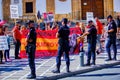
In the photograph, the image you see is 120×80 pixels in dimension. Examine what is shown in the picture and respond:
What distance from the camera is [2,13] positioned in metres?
45.0

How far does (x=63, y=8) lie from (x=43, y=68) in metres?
25.3

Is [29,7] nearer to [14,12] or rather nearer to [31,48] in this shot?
[14,12]

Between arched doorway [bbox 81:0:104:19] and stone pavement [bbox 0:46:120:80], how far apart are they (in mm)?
23097

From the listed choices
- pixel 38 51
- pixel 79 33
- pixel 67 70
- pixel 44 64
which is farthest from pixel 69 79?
pixel 79 33

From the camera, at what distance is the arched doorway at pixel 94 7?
1770 inches

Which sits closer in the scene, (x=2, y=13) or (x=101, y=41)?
(x=101, y=41)

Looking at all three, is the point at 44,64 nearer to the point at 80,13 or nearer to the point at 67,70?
the point at 67,70

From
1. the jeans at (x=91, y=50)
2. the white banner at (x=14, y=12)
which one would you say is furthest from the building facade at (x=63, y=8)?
the jeans at (x=91, y=50)

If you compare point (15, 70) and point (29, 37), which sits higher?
point (29, 37)

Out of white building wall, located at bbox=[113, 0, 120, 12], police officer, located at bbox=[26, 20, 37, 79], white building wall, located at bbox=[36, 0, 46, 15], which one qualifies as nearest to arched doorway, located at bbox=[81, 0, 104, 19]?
white building wall, located at bbox=[113, 0, 120, 12]

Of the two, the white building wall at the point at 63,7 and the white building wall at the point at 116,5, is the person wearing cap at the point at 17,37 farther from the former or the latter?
the white building wall at the point at 116,5

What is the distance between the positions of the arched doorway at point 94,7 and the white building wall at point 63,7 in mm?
2189

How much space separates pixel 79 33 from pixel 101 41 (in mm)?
1251

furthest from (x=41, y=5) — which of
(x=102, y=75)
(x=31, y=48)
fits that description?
(x=31, y=48)
